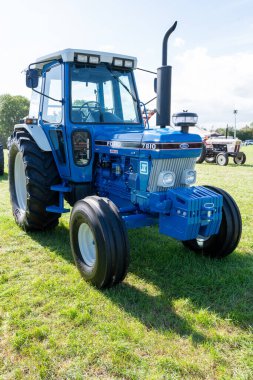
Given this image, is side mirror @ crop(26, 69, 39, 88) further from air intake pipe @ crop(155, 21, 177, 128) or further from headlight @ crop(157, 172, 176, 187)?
headlight @ crop(157, 172, 176, 187)

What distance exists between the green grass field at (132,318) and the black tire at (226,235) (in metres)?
0.13

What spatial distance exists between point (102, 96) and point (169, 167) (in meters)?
1.58

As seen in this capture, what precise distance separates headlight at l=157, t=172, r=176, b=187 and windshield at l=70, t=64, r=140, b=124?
4.32 ft

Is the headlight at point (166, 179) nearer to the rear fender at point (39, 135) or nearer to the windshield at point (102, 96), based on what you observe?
the windshield at point (102, 96)

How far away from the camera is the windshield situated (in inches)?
177

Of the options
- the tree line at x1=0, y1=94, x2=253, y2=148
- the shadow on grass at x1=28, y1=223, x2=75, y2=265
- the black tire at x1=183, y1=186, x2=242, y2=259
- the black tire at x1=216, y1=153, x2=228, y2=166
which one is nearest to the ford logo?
the black tire at x1=183, y1=186, x2=242, y2=259

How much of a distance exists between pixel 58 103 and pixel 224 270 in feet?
9.57

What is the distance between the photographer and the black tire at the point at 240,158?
1660 cm

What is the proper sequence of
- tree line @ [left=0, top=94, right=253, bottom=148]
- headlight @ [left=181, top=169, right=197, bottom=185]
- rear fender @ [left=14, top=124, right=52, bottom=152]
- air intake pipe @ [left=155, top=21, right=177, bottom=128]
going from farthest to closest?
tree line @ [left=0, top=94, right=253, bottom=148], rear fender @ [left=14, top=124, right=52, bottom=152], headlight @ [left=181, top=169, right=197, bottom=185], air intake pipe @ [left=155, top=21, right=177, bottom=128]

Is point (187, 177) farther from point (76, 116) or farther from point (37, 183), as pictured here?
point (37, 183)

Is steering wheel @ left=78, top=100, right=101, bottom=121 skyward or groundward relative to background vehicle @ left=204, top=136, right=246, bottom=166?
skyward

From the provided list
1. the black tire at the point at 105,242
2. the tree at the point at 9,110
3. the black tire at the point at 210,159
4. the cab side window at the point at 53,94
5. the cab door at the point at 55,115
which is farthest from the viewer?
the tree at the point at 9,110

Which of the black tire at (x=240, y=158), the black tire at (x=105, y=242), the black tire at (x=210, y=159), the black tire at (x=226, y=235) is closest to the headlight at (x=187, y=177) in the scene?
the black tire at (x=226, y=235)

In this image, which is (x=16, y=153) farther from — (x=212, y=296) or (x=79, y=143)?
(x=212, y=296)
